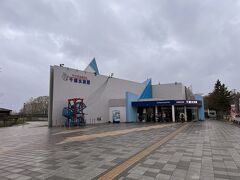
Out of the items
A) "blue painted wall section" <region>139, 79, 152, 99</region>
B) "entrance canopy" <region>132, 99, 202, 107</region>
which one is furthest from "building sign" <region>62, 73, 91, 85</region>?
"blue painted wall section" <region>139, 79, 152, 99</region>

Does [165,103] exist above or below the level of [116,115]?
above

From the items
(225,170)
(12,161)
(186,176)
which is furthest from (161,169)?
(12,161)

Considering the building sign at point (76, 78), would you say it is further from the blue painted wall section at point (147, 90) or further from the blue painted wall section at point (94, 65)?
the blue painted wall section at point (147, 90)

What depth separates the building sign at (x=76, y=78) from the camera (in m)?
29.1

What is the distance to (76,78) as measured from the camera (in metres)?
30.9

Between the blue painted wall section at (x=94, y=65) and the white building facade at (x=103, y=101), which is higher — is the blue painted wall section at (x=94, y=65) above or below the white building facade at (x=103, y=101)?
above

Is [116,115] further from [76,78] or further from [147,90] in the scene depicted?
[147,90]

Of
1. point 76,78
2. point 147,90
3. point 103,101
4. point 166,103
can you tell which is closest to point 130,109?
point 103,101

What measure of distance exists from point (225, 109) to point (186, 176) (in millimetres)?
49939

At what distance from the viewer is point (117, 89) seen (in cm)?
3934

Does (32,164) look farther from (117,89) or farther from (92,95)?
(117,89)

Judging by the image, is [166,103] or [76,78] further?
[166,103]

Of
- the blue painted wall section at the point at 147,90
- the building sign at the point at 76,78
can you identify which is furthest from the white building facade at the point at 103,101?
the blue painted wall section at the point at 147,90

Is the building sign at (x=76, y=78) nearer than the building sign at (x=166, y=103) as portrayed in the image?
Yes
